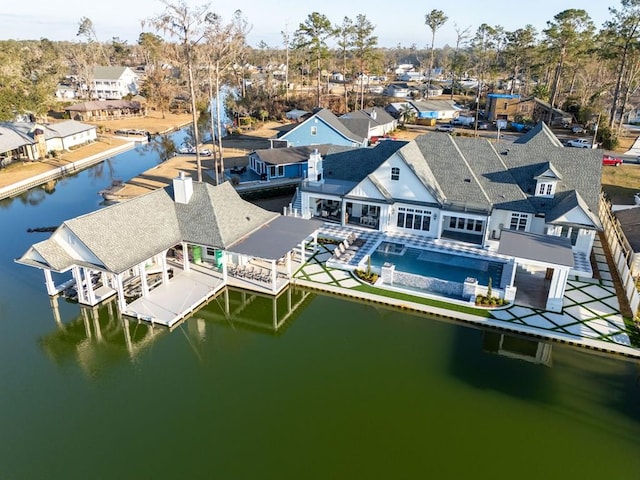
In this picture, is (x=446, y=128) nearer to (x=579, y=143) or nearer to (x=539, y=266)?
(x=579, y=143)

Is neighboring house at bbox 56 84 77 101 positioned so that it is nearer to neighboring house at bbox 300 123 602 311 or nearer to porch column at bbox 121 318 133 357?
neighboring house at bbox 300 123 602 311

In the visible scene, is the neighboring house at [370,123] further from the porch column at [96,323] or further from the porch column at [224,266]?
the porch column at [96,323]

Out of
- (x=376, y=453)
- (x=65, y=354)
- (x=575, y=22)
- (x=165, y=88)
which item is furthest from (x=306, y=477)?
(x=165, y=88)

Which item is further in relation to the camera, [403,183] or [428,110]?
[428,110]

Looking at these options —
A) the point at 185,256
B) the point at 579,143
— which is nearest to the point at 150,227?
the point at 185,256

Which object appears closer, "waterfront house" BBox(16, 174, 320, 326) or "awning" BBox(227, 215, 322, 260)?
"waterfront house" BBox(16, 174, 320, 326)

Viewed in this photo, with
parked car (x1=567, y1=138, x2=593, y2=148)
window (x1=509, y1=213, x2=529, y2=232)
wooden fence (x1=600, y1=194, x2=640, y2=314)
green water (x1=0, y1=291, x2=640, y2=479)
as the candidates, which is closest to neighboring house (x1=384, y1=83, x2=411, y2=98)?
parked car (x1=567, y1=138, x2=593, y2=148)
